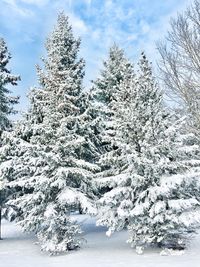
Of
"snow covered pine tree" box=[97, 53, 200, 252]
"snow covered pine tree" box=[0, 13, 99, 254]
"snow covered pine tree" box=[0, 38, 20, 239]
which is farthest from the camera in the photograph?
"snow covered pine tree" box=[0, 38, 20, 239]

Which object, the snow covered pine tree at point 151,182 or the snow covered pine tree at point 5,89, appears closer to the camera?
the snow covered pine tree at point 151,182

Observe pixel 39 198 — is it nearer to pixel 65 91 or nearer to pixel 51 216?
pixel 51 216

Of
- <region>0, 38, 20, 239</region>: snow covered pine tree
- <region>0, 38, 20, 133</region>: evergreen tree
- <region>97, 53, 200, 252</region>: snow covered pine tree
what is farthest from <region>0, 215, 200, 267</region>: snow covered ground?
<region>0, 38, 20, 133</region>: evergreen tree

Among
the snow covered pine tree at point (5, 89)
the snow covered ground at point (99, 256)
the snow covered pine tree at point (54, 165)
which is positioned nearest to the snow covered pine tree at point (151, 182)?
the snow covered ground at point (99, 256)

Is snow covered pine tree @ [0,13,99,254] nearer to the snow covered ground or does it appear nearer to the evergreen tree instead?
the snow covered ground

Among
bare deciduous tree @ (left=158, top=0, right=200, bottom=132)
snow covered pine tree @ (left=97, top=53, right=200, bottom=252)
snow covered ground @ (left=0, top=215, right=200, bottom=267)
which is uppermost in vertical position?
bare deciduous tree @ (left=158, top=0, right=200, bottom=132)

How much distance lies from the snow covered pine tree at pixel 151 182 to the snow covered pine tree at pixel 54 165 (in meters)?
1.40

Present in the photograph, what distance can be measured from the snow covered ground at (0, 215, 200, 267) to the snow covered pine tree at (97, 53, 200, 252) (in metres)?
0.65

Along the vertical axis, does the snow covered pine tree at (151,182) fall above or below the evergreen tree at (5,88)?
below

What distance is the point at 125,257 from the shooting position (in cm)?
1268

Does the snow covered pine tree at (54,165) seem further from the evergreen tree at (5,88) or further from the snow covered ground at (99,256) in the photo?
the evergreen tree at (5,88)

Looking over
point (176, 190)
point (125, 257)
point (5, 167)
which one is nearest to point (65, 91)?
point (5, 167)

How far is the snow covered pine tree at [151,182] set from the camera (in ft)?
41.1

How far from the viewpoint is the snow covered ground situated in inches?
459
